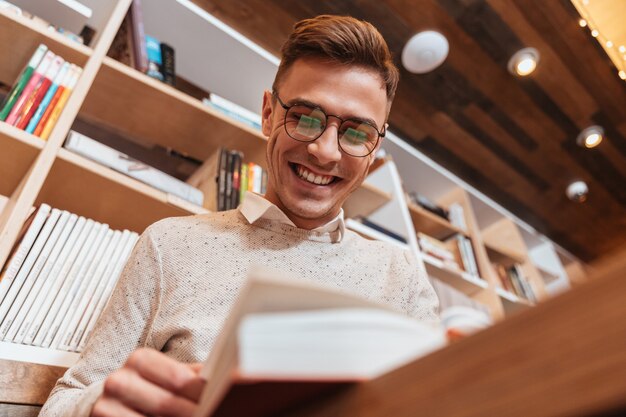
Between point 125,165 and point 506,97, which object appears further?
point 506,97

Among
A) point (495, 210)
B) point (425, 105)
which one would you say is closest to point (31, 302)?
point (425, 105)

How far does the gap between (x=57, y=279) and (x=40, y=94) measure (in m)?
0.53

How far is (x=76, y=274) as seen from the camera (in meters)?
1.14

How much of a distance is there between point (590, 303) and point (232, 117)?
1541 millimetres

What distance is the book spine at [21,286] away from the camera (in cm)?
102

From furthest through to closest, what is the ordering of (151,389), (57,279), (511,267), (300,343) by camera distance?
(511,267) → (57,279) → (151,389) → (300,343)

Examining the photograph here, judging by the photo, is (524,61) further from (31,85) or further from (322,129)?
(31,85)

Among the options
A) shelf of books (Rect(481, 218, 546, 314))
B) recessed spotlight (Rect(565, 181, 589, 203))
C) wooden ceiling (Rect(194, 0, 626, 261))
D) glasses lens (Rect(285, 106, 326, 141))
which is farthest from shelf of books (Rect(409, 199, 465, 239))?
glasses lens (Rect(285, 106, 326, 141))

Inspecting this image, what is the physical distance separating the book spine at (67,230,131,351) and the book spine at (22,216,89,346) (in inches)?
2.9

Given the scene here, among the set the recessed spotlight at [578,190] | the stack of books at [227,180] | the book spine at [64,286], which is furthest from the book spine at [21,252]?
the recessed spotlight at [578,190]

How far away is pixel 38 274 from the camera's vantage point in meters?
1.09

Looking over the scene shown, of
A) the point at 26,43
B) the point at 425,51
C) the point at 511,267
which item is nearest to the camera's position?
the point at 26,43

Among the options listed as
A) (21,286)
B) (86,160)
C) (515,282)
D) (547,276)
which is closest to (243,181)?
(86,160)

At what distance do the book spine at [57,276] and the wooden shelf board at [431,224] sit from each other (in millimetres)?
1575
